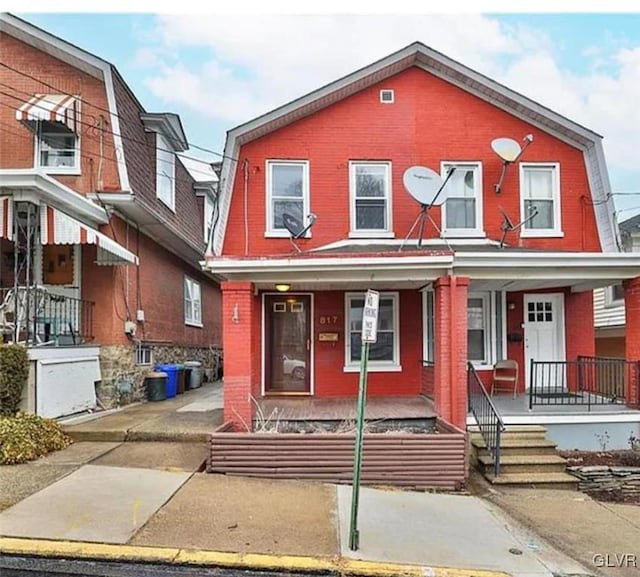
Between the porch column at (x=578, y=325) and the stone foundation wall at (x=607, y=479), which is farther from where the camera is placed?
the porch column at (x=578, y=325)

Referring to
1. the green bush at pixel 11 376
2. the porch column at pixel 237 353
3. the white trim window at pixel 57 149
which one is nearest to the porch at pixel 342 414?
the porch column at pixel 237 353

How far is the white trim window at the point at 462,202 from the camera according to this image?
11250 mm

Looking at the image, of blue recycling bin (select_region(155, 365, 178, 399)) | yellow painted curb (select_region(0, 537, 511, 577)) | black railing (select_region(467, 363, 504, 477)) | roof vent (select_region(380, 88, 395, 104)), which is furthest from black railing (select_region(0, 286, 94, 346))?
roof vent (select_region(380, 88, 395, 104))

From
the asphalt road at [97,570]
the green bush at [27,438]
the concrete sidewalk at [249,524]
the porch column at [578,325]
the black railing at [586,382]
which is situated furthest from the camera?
the porch column at [578,325]

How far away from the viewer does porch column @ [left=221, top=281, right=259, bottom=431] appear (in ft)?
27.8

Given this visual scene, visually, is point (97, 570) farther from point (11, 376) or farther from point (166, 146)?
point (166, 146)

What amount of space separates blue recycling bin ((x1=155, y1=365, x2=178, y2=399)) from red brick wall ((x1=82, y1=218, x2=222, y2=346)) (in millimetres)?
816

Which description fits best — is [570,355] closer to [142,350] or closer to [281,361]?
[281,361]

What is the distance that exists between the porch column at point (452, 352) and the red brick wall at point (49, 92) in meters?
7.18

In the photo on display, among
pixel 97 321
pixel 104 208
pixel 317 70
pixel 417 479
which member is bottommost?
pixel 417 479

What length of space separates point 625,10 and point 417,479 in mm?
5830

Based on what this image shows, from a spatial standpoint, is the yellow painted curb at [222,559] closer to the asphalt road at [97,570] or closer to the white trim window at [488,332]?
the asphalt road at [97,570]

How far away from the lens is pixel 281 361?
11469mm

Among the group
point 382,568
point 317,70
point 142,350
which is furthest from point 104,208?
point 382,568
